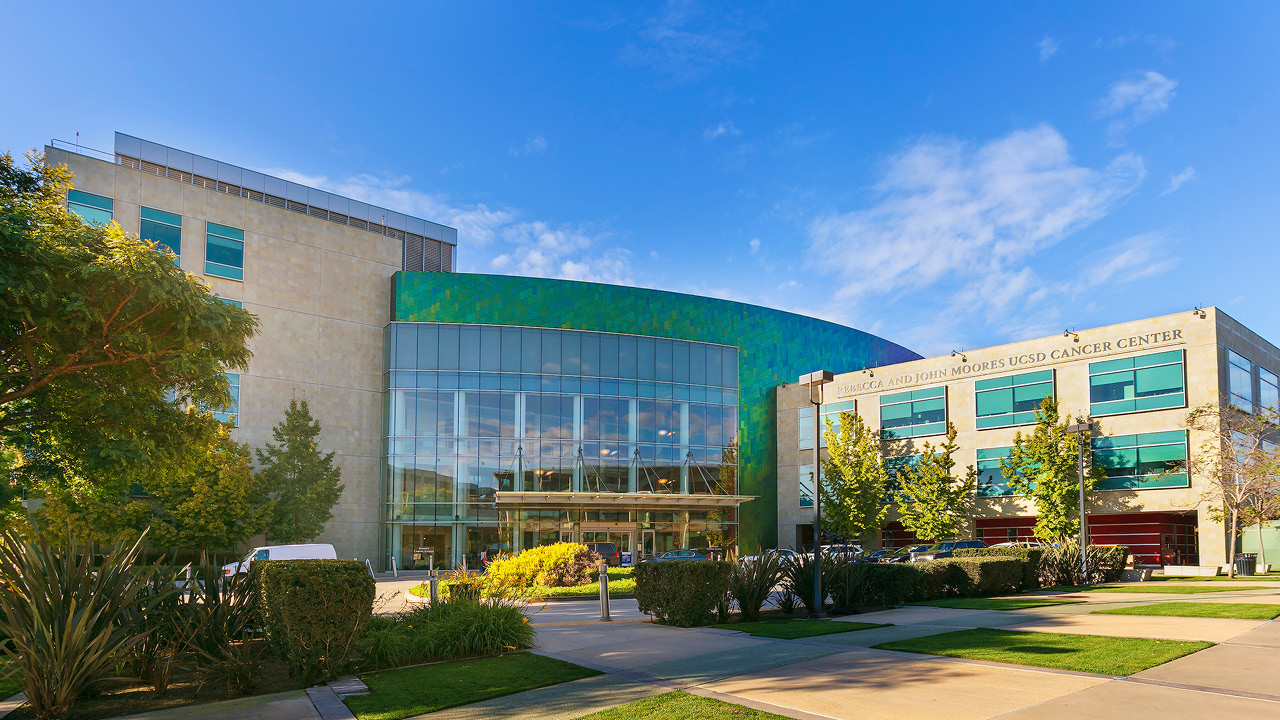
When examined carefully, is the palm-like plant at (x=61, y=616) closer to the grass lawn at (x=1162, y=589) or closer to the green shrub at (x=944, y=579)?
the green shrub at (x=944, y=579)

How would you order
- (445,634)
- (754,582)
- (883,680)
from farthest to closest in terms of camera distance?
(754,582), (445,634), (883,680)

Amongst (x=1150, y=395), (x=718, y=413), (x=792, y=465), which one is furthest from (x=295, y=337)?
(x=1150, y=395)

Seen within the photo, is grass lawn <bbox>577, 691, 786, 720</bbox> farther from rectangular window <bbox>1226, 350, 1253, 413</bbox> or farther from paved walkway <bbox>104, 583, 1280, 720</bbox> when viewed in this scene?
rectangular window <bbox>1226, 350, 1253, 413</bbox>

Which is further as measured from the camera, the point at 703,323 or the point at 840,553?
the point at 703,323

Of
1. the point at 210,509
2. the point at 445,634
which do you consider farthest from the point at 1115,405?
the point at 210,509

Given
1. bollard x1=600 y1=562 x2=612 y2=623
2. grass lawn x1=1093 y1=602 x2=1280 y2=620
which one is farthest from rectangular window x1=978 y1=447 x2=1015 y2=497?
bollard x1=600 y1=562 x2=612 y2=623

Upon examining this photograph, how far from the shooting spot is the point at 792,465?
57344 millimetres

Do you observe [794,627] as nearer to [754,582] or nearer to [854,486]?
[754,582]

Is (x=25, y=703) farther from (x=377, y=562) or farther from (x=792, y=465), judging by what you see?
(x=792, y=465)

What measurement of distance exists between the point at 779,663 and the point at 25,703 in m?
8.72

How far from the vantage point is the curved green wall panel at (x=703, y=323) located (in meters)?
49.3

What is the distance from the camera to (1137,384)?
135 feet

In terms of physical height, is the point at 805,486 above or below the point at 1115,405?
below

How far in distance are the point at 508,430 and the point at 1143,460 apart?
109 ft
